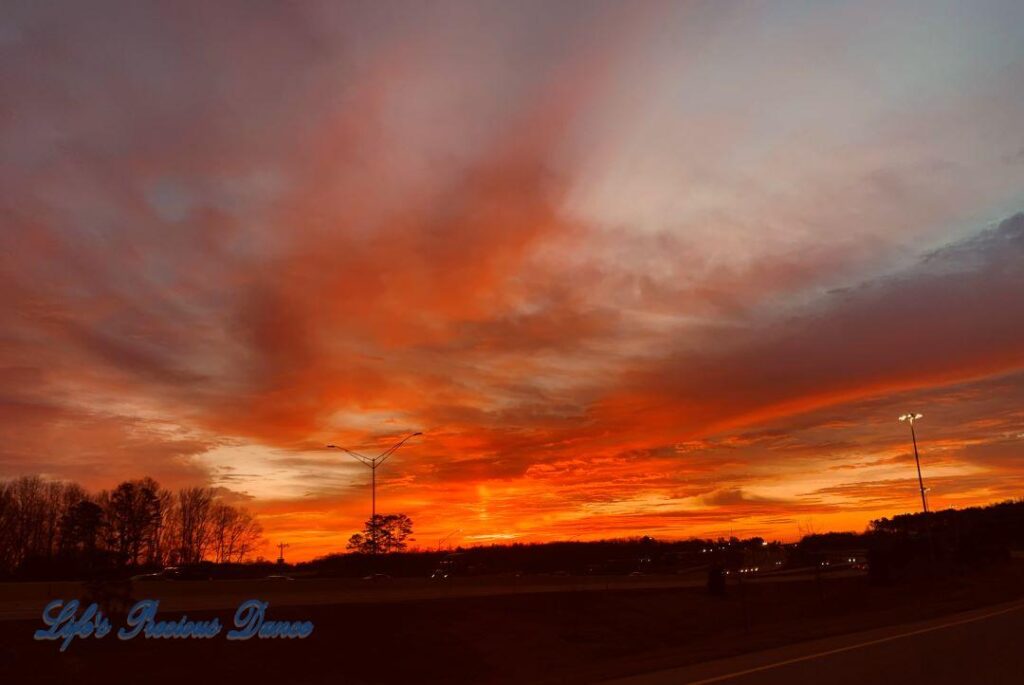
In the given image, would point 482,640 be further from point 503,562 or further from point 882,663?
point 503,562

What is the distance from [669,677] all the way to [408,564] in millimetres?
119344

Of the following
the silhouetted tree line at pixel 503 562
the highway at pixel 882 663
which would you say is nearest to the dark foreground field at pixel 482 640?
the highway at pixel 882 663

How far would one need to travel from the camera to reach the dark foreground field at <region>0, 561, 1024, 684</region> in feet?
87.8

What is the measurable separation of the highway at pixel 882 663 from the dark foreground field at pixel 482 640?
8.09ft

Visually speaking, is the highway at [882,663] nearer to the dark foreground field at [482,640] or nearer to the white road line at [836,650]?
the white road line at [836,650]

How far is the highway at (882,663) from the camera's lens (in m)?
14.9

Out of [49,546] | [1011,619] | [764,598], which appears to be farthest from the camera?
[49,546]

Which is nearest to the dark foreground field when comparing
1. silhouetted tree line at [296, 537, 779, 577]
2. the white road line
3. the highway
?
the highway

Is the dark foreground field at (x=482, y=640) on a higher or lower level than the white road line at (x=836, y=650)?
lower

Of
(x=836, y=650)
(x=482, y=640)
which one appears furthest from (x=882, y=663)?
(x=482, y=640)

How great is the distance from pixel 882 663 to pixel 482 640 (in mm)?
26894

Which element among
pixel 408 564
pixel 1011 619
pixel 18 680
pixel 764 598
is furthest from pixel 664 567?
pixel 18 680

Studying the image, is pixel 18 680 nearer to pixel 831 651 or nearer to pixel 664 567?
pixel 831 651

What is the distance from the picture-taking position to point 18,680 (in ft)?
82.2
